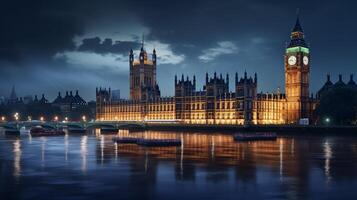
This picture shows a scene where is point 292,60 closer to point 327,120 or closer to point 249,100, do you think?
point 249,100

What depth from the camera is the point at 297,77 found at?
146 m

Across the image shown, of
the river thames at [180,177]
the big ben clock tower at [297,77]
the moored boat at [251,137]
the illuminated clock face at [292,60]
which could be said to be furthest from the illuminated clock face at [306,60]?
the river thames at [180,177]

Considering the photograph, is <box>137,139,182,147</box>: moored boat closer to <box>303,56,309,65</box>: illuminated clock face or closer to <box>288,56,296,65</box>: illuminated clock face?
<box>288,56,296,65</box>: illuminated clock face

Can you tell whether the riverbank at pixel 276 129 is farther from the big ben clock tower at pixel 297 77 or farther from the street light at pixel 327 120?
the big ben clock tower at pixel 297 77

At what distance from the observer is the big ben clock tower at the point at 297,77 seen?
14562 cm

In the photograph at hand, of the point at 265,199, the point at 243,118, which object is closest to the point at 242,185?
the point at 265,199

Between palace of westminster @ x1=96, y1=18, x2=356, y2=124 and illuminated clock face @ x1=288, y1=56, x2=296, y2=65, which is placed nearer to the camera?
palace of westminster @ x1=96, y1=18, x2=356, y2=124

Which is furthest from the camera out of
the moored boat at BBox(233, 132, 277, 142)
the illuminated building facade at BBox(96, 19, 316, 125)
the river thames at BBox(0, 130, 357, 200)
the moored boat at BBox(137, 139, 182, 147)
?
the illuminated building facade at BBox(96, 19, 316, 125)

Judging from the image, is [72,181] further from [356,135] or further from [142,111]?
[142,111]

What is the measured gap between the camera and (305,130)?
101812mm

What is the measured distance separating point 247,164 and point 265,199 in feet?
52.5

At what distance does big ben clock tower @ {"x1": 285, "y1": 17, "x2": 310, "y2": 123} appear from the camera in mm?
145625

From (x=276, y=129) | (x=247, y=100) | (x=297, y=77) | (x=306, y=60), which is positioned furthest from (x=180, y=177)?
(x=306, y=60)

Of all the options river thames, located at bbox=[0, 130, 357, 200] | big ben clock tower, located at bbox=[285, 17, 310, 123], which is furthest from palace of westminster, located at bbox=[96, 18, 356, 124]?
river thames, located at bbox=[0, 130, 357, 200]
